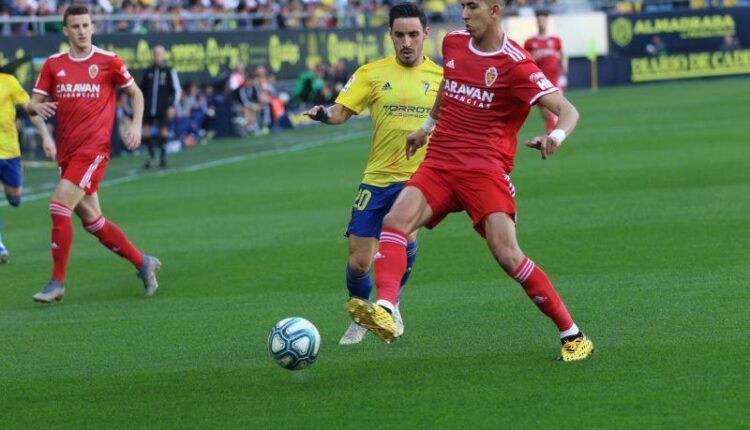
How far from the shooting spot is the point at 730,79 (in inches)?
1924

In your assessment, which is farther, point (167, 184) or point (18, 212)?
point (167, 184)

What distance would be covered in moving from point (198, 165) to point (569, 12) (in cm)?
3239

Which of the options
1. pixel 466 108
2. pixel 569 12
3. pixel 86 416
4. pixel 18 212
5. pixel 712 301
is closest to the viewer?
pixel 86 416

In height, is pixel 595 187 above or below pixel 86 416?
below

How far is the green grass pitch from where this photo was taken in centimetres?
713

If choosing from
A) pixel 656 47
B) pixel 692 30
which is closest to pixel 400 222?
pixel 656 47

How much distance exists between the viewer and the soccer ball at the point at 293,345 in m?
7.81

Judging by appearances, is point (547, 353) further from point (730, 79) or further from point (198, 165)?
point (730, 79)

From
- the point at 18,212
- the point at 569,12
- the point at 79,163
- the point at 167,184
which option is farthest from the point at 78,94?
the point at 569,12

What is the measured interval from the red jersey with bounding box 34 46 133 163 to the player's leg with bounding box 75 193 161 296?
1.48ft

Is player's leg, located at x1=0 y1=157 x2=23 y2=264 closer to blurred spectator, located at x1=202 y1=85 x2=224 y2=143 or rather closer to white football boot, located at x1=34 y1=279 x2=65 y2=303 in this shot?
white football boot, located at x1=34 y1=279 x2=65 y2=303

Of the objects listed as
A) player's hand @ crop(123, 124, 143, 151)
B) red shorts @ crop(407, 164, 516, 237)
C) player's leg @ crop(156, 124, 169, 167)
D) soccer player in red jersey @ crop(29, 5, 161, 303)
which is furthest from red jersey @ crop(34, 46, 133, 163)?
player's leg @ crop(156, 124, 169, 167)

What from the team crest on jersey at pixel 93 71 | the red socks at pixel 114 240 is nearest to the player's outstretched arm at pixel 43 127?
the team crest on jersey at pixel 93 71

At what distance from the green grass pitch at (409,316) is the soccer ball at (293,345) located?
13 cm
